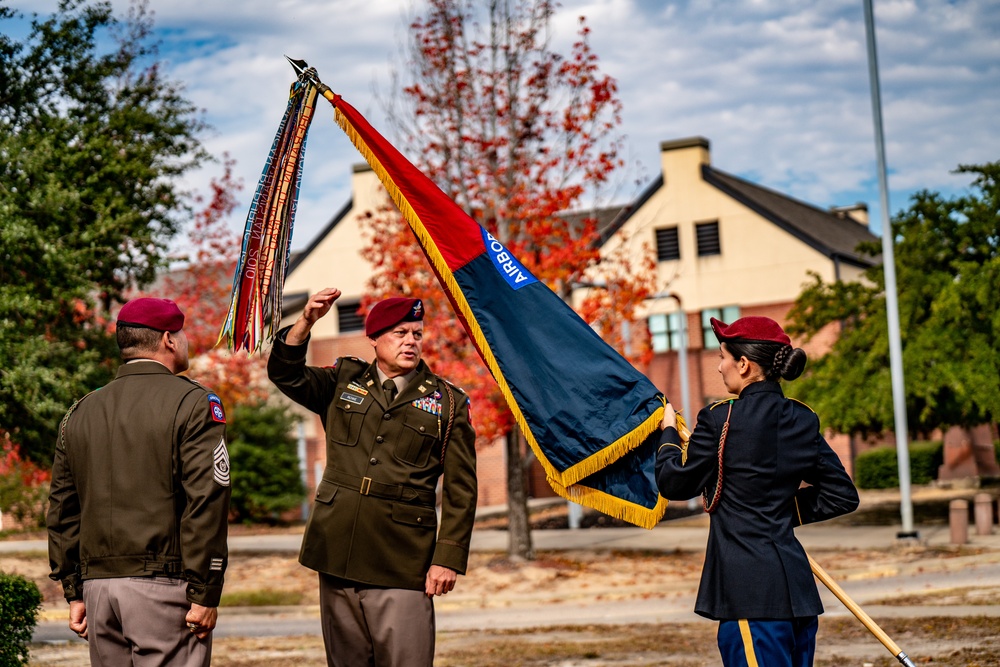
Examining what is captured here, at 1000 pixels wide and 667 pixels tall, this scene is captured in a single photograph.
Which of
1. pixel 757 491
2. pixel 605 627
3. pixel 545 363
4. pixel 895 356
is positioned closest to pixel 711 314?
pixel 895 356

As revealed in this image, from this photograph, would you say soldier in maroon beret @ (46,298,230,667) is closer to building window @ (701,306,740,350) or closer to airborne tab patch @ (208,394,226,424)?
airborne tab patch @ (208,394,226,424)

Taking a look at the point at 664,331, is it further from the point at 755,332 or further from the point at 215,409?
the point at 215,409

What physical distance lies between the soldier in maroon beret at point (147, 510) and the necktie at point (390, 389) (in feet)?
3.54

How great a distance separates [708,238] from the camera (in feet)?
126

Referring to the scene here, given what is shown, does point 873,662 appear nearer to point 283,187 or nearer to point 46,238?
point 283,187

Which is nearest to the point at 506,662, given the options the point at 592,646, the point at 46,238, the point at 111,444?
the point at 592,646

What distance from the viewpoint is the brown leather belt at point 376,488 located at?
5609mm

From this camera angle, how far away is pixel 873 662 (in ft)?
29.1

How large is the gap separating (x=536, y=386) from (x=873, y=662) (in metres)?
4.42

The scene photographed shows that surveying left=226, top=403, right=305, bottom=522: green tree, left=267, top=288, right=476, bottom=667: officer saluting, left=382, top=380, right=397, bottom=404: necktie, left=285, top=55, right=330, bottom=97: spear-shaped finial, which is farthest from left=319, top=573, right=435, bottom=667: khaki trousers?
left=226, top=403, right=305, bottom=522: green tree

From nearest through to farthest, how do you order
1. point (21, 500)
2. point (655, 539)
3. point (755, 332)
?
1. point (755, 332)
2. point (655, 539)
3. point (21, 500)

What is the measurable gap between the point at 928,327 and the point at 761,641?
16.6m

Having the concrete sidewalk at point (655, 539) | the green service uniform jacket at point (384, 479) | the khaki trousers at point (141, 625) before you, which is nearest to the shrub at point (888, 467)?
the concrete sidewalk at point (655, 539)

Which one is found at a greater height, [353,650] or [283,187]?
[283,187]
